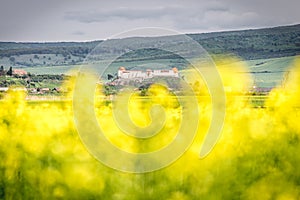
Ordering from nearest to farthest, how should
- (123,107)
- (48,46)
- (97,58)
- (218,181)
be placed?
(218,181) → (123,107) → (97,58) → (48,46)

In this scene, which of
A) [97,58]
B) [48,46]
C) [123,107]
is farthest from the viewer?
[48,46]

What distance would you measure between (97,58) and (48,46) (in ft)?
88.4

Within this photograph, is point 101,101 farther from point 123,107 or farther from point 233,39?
point 233,39

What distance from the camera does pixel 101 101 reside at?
5.40 m

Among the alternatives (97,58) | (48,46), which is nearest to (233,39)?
(48,46)

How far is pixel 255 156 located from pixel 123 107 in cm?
142

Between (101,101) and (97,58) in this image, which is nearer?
(101,101)

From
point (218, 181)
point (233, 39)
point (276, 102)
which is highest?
point (233, 39)

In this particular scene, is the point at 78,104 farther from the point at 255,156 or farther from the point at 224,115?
the point at 255,156

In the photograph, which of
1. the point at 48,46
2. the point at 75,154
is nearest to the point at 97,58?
the point at 75,154

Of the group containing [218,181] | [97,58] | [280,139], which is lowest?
[218,181]

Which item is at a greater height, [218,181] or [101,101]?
[101,101]

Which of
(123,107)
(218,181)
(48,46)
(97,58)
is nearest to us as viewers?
(218,181)

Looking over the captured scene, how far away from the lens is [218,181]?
189 inches
